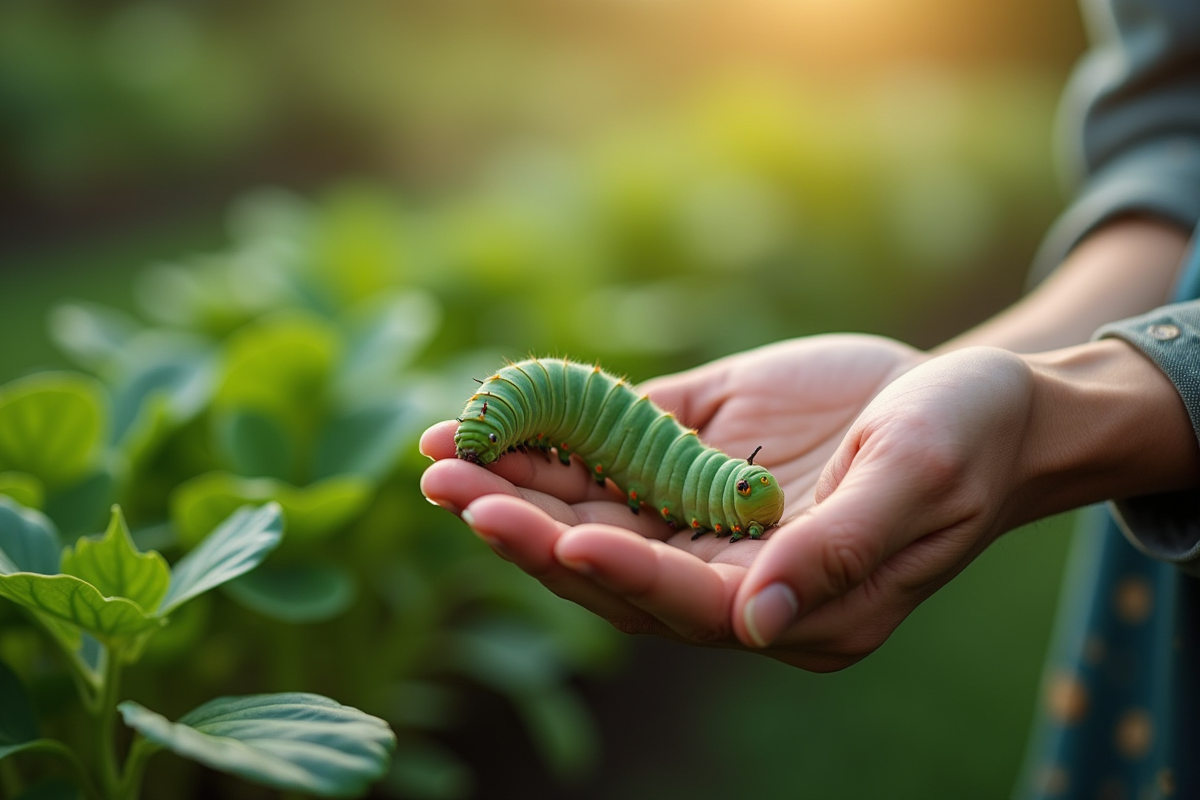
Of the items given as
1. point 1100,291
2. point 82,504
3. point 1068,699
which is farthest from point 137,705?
point 1100,291

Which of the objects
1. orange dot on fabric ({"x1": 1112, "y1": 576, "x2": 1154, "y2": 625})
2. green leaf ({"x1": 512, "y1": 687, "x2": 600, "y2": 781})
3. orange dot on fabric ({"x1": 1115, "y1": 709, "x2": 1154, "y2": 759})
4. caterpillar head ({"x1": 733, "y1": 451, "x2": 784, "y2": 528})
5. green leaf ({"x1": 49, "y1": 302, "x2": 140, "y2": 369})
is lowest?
green leaf ({"x1": 512, "y1": 687, "x2": 600, "y2": 781})

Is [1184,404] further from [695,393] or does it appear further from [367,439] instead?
[367,439]

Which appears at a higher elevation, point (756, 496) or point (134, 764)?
point (756, 496)

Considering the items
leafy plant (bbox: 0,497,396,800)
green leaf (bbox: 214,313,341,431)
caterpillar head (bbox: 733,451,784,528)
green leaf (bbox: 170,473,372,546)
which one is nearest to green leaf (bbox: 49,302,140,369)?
green leaf (bbox: 214,313,341,431)

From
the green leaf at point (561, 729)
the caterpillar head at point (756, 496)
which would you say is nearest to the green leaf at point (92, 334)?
the green leaf at point (561, 729)

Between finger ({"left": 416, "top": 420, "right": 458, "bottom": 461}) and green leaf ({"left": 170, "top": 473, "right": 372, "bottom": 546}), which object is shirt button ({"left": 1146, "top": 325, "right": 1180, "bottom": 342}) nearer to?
finger ({"left": 416, "top": 420, "right": 458, "bottom": 461})

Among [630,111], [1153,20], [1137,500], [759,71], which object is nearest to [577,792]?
[1137,500]

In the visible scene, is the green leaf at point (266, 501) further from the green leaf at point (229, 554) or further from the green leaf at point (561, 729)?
the green leaf at point (561, 729)
